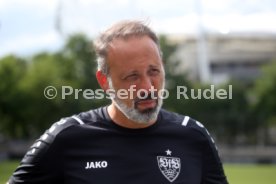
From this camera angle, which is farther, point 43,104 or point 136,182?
point 43,104

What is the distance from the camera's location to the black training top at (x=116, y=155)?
3.17m

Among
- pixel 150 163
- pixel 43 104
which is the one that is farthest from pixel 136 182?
pixel 43 104

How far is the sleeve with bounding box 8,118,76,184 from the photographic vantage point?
10.3ft

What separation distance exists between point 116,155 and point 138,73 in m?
0.41

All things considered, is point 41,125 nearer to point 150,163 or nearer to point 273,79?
point 273,79

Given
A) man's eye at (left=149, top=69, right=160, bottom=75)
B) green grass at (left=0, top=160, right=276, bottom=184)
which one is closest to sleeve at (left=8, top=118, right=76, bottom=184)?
man's eye at (left=149, top=69, right=160, bottom=75)

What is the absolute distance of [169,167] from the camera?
10.6 feet

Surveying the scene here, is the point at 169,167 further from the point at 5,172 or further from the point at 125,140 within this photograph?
the point at 5,172

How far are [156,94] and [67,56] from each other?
187 ft

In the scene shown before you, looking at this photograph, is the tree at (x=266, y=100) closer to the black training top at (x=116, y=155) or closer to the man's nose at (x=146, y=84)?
the black training top at (x=116, y=155)

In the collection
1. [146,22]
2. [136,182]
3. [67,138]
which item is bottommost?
[136,182]

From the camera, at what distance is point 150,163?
3.24 m

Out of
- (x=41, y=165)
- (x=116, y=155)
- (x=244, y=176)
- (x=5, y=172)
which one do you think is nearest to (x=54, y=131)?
(x=41, y=165)

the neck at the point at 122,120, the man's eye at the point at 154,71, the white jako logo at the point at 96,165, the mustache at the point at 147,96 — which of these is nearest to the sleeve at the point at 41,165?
the white jako logo at the point at 96,165
